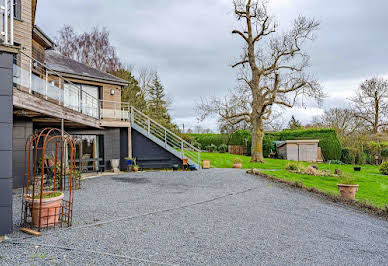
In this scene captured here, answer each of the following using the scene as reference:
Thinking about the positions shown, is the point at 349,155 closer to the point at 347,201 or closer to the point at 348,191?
the point at 348,191

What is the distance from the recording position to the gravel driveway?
13.7 feet

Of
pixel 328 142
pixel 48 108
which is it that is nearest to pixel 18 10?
pixel 48 108

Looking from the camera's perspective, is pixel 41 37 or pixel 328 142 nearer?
pixel 41 37

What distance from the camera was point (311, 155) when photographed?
2381 cm

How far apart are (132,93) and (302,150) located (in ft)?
64.3

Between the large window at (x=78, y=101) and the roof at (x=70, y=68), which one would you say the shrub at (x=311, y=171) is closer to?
the large window at (x=78, y=101)

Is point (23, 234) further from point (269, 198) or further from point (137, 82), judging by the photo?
point (137, 82)

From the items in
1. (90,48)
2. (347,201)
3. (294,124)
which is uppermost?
(90,48)

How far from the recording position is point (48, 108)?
9.05 m

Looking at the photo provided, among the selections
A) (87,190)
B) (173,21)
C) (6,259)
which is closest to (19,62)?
(87,190)

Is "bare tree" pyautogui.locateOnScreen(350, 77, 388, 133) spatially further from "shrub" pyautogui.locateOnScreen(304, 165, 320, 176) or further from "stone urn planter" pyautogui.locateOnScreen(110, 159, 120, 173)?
"stone urn planter" pyautogui.locateOnScreen(110, 159, 120, 173)

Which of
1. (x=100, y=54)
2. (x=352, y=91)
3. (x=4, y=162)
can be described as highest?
(x=100, y=54)

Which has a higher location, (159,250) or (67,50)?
(67,50)

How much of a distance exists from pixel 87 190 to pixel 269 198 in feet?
20.3
